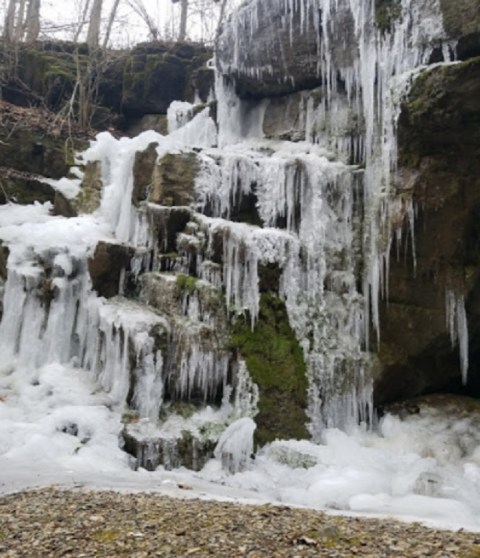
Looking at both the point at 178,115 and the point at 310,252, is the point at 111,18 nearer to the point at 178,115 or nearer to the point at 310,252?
the point at 178,115

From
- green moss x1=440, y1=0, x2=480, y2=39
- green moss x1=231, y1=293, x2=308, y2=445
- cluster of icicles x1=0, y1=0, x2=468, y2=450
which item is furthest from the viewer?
green moss x1=440, y1=0, x2=480, y2=39

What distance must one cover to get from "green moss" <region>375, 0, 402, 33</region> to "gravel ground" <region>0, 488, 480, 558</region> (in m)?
7.70


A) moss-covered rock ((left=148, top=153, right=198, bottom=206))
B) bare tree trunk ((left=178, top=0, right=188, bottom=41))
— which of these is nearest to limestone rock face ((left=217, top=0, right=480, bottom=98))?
moss-covered rock ((left=148, top=153, right=198, bottom=206))

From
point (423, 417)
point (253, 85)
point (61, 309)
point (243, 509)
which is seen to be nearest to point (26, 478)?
point (243, 509)

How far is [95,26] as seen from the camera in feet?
59.1

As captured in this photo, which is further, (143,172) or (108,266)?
(143,172)

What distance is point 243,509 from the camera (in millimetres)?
4352

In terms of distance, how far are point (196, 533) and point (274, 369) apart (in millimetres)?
4245

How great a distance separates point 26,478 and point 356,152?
784cm

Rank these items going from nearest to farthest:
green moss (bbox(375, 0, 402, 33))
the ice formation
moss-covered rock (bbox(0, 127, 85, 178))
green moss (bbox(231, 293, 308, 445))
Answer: the ice formation < green moss (bbox(231, 293, 308, 445)) < green moss (bbox(375, 0, 402, 33)) < moss-covered rock (bbox(0, 127, 85, 178))

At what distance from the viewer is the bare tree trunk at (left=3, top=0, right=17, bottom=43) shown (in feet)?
53.0


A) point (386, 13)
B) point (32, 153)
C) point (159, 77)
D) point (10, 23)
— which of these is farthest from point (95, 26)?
point (386, 13)

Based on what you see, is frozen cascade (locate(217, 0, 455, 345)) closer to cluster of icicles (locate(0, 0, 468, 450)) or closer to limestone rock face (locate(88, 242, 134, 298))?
cluster of icicles (locate(0, 0, 468, 450))

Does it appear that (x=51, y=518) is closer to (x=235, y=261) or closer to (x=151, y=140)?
(x=235, y=261)
